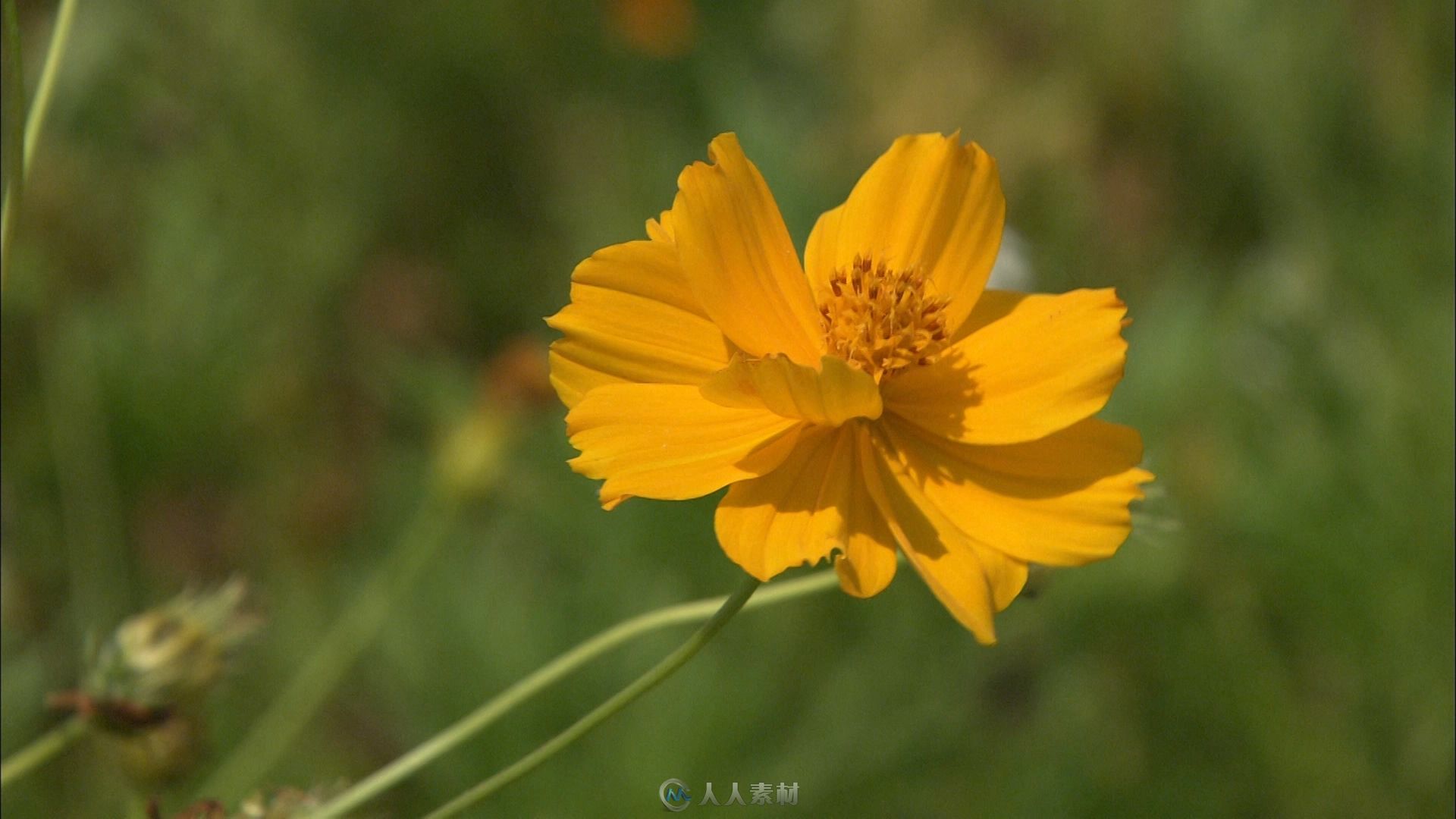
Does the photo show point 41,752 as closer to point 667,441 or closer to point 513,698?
point 513,698

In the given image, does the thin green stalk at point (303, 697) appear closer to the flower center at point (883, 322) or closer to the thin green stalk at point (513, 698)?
the thin green stalk at point (513, 698)

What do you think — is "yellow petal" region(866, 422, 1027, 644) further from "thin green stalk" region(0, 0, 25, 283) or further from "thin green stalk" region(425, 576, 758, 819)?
"thin green stalk" region(0, 0, 25, 283)

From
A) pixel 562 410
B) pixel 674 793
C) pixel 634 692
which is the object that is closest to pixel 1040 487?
pixel 634 692

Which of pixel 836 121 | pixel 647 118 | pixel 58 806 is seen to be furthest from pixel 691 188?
pixel 836 121

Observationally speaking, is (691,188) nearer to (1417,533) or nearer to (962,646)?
(962,646)

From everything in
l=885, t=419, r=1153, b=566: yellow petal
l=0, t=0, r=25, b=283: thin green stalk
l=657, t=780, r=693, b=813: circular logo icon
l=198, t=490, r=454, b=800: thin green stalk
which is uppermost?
l=0, t=0, r=25, b=283: thin green stalk

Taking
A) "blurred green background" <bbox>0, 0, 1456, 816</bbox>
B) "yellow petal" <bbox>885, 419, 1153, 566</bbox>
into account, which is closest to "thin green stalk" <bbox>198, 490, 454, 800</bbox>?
"blurred green background" <bbox>0, 0, 1456, 816</bbox>

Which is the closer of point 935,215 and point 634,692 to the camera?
point 634,692

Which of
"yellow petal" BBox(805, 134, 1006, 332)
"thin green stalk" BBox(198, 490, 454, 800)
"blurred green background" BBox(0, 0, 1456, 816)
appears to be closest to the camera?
"yellow petal" BBox(805, 134, 1006, 332)
